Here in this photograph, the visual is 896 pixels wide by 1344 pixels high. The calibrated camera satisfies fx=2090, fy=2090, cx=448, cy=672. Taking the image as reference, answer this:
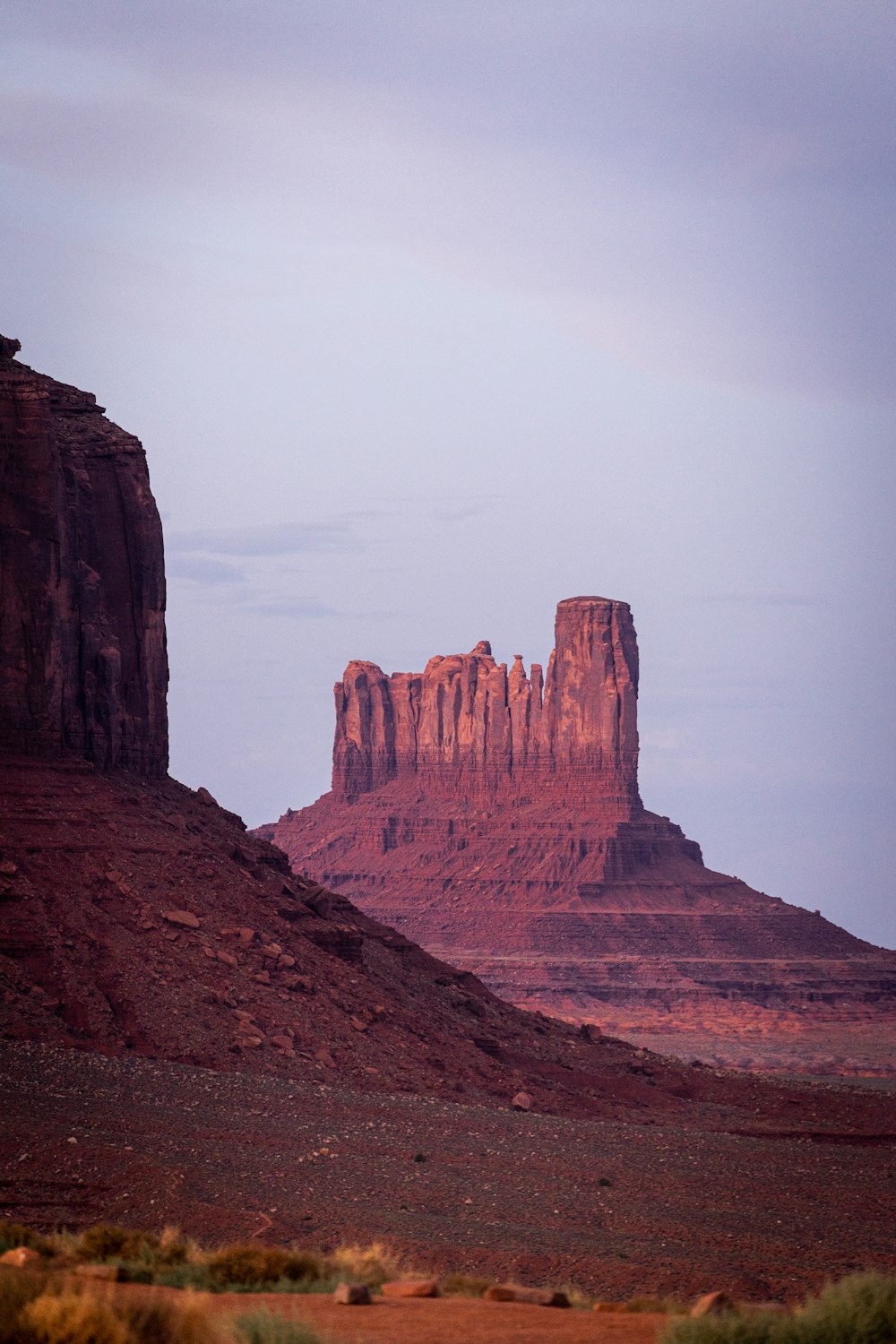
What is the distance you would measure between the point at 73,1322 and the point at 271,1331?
1.34 m

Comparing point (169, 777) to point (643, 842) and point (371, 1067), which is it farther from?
point (643, 842)

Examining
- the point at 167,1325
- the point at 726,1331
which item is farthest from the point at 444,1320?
the point at 167,1325

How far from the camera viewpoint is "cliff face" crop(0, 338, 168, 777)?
4697cm

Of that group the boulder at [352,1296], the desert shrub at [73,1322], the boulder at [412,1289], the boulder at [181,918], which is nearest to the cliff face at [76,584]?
the boulder at [181,918]

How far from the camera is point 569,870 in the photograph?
424ft

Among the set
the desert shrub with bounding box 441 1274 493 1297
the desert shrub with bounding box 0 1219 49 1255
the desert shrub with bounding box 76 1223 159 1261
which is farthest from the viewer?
the desert shrub with bounding box 0 1219 49 1255

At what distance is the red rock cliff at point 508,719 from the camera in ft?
449

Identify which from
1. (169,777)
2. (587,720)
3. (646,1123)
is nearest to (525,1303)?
(646,1123)

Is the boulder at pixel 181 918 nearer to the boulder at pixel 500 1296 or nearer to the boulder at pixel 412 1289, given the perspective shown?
the boulder at pixel 412 1289

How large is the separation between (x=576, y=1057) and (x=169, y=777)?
42.1ft

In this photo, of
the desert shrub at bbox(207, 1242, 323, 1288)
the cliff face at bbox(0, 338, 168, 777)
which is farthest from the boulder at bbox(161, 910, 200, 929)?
the desert shrub at bbox(207, 1242, 323, 1288)

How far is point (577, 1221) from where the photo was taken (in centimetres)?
3231

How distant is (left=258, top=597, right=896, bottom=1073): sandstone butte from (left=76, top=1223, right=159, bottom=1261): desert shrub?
75320 millimetres

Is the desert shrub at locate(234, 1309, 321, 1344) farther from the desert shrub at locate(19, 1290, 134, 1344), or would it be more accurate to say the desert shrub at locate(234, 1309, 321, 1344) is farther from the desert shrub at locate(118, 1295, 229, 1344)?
the desert shrub at locate(19, 1290, 134, 1344)
